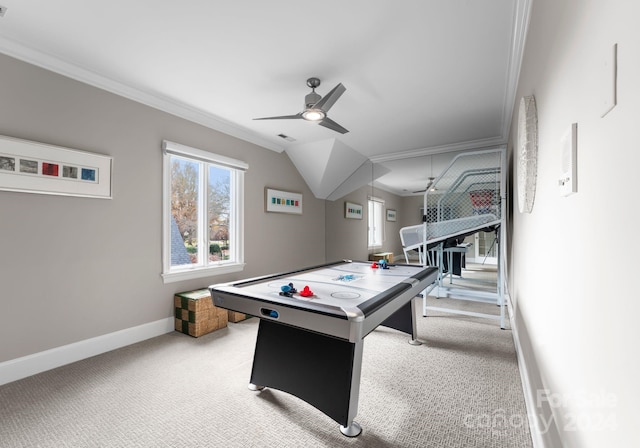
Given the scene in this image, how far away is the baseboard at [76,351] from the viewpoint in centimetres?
219

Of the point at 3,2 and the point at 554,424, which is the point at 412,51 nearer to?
the point at 554,424

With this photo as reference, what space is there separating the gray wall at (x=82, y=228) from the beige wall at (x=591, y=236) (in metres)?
3.21

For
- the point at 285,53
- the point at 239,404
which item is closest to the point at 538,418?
the point at 239,404

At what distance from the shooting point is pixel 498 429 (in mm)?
1677

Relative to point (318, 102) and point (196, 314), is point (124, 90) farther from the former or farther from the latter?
point (196, 314)

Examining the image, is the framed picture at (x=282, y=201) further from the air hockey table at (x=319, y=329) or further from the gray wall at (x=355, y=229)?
the air hockey table at (x=319, y=329)

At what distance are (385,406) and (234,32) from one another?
8.70 feet

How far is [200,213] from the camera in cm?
360

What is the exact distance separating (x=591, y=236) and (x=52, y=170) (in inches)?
127

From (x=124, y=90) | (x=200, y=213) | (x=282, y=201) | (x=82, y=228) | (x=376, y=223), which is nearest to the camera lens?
(x=82, y=228)

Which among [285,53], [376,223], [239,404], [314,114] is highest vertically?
[285,53]

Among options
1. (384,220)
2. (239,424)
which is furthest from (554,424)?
(384,220)

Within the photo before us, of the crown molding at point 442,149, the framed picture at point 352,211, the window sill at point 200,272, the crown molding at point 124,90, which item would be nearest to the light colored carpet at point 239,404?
the window sill at point 200,272

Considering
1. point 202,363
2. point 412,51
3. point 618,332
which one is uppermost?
point 412,51
